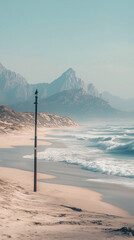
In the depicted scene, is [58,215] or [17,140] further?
[17,140]

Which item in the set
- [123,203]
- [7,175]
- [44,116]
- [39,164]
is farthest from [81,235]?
[44,116]

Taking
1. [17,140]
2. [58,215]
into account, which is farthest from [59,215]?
[17,140]

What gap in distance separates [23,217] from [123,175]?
42.1 feet

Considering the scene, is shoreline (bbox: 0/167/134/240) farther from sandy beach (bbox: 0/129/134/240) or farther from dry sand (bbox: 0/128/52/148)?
dry sand (bbox: 0/128/52/148)

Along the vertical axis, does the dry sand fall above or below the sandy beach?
above

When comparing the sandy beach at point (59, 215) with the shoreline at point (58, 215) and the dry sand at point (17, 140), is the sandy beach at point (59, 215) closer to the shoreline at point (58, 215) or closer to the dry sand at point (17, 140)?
the shoreline at point (58, 215)

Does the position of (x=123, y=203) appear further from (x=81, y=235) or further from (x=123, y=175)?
(x=123, y=175)

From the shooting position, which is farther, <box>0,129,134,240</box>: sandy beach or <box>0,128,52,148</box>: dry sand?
<box>0,128,52,148</box>: dry sand

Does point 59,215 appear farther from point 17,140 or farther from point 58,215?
point 17,140

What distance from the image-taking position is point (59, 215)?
36.8ft

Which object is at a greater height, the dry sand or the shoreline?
the dry sand

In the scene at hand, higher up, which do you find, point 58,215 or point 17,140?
point 17,140

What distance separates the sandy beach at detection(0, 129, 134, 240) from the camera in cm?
912

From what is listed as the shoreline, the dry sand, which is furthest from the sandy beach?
the dry sand
